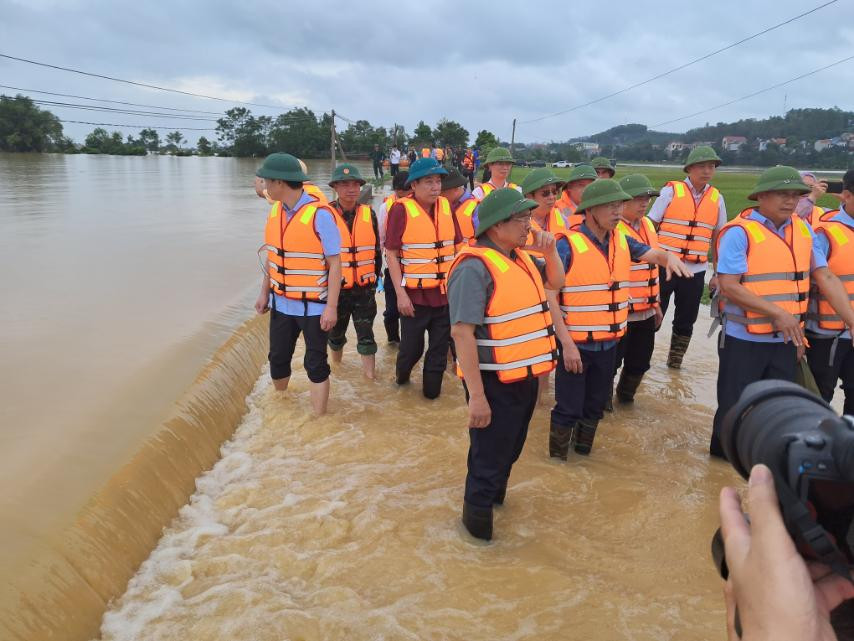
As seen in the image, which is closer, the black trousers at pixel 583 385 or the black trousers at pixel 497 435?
the black trousers at pixel 497 435

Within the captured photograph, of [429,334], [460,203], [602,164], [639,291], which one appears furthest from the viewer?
[602,164]

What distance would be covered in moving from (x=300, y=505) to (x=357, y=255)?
8.89 feet

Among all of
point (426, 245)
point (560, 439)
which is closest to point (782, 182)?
point (560, 439)

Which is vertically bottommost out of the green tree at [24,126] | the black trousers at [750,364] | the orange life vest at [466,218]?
the black trousers at [750,364]

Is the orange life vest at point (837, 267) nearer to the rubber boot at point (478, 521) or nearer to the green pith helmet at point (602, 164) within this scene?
the rubber boot at point (478, 521)

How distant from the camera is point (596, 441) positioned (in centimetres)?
Answer: 481

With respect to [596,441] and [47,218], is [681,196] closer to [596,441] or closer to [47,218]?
[596,441]

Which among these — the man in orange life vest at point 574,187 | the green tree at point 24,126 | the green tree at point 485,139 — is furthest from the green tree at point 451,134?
the man in orange life vest at point 574,187

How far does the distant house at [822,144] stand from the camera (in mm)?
68550

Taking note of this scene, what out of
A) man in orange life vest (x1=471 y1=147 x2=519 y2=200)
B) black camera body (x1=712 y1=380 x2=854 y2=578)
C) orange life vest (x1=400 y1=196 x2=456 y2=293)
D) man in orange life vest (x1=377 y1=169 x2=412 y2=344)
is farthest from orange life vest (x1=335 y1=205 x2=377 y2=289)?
black camera body (x1=712 y1=380 x2=854 y2=578)

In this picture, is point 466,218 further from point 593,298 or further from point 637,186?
point 593,298

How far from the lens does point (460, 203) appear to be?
6168 mm

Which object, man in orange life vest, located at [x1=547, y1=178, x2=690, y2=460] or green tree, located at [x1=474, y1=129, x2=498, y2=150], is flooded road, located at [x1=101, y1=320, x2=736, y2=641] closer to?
man in orange life vest, located at [x1=547, y1=178, x2=690, y2=460]

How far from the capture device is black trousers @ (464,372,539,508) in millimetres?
3195
